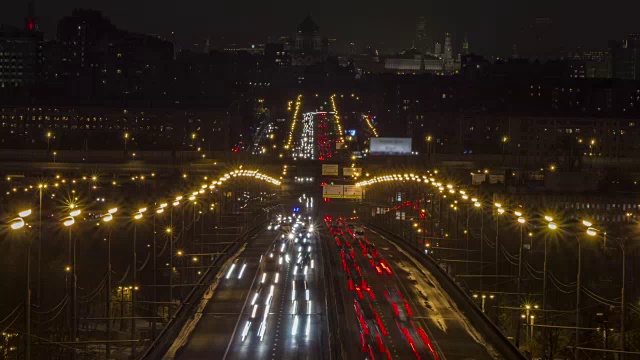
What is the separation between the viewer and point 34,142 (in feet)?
332

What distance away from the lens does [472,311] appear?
97.9ft

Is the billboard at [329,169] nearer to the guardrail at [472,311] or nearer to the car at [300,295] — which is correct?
the guardrail at [472,311]

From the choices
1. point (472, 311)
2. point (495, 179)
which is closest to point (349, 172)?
point (495, 179)

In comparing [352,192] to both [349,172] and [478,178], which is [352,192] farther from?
[478,178]

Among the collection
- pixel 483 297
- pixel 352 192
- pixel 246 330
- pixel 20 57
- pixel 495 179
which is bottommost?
pixel 246 330

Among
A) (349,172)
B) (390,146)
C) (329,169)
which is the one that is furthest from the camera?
(390,146)

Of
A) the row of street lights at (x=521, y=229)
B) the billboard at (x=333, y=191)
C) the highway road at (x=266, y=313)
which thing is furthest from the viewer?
the billboard at (x=333, y=191)

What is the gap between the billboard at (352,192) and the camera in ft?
230

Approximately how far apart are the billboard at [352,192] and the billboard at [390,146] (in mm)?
11452

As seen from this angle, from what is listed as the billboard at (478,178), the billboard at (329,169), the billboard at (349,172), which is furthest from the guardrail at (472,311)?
the billboard at (349,172)

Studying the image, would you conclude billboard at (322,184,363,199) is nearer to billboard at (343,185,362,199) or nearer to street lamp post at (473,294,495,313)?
billboard at (343,185,362,199)

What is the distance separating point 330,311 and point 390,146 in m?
52.7

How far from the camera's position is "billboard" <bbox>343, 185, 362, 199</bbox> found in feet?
230

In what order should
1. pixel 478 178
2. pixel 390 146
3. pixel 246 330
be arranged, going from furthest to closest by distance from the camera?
1. pixel 390 146
2. pixel 478 178
3. pixel 246 330
